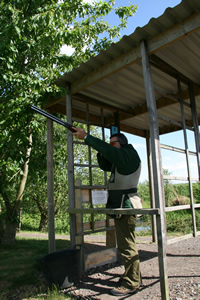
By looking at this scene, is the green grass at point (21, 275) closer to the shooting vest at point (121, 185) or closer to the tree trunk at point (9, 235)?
the tree trunk at point (9, 235)

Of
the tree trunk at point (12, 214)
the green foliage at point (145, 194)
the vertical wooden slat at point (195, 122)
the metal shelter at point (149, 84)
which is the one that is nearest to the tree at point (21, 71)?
the tree trunk at point (12, 214)

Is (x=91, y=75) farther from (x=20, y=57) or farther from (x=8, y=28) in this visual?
(x=20, y=57)

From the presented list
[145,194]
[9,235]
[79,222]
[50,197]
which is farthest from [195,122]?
[145,194]

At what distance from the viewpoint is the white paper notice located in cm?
458

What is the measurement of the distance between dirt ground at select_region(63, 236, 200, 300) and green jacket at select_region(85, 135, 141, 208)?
42.8 inches

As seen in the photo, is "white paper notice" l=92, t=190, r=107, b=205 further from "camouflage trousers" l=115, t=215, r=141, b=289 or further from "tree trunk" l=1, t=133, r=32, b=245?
"tree trunk" l=1, t=133, r=32, b=245

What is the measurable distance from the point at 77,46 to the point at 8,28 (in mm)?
4389

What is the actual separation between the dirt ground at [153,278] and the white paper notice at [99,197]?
109 centimetres

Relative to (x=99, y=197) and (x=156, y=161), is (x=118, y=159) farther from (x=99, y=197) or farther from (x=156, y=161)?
(x=99, y=197)

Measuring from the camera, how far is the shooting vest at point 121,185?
126 inches

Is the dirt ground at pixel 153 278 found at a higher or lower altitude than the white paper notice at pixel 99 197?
lower

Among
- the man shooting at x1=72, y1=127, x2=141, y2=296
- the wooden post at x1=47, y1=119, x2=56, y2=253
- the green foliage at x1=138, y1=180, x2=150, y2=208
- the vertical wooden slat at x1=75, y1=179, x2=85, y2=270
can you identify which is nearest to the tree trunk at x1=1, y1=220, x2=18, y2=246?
the wooden post at x1=47, y1=119, x2=56, y2=253

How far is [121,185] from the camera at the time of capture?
127 inches

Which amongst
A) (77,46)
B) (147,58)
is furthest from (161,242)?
(77,46)
